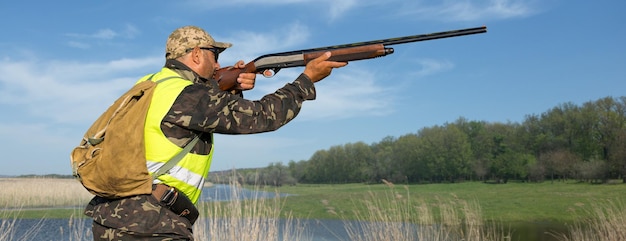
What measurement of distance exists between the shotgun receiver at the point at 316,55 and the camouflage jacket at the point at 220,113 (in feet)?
2.14

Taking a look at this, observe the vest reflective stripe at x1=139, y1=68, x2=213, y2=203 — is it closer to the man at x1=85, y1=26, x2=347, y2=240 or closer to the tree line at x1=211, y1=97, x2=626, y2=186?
the man at x1=85, y1=26, x2=347, y2=240

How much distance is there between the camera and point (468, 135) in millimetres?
78312

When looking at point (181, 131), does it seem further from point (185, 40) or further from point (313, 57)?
point (313, 57)

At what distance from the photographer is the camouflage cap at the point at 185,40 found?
2953mm

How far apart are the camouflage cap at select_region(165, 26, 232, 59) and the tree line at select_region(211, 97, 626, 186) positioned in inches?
1440

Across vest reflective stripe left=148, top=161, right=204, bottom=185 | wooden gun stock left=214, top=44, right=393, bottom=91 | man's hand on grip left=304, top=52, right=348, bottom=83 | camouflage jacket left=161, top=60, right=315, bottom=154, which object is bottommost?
vest reflective stripe left=148, top=161, right=204, bottom=185

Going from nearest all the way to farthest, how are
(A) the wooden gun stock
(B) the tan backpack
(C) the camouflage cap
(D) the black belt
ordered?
(B) the tan backpack, (D) the black belt, (C) the camouflage cap, (A) the wooden gun stock

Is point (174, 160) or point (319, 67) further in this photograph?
point (319, 67)

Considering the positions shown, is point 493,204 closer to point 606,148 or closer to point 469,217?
point 469,217

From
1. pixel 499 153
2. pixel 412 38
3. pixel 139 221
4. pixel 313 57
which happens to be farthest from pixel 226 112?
pixel 499 153

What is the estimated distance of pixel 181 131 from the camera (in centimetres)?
276

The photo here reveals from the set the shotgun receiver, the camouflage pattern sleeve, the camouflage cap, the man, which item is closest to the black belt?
the man

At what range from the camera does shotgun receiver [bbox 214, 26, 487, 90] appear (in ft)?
11.3

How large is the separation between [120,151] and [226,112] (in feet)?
1.82
